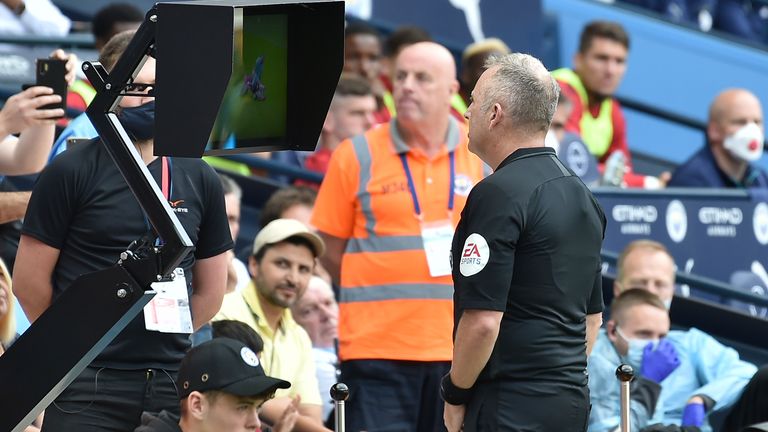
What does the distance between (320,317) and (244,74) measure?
3.78 meters

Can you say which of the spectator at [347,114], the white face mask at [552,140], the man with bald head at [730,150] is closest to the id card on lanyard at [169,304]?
the white face mask at [552,140]

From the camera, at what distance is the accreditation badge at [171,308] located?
16.7 ft

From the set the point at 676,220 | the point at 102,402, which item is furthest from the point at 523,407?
the point at 676,220

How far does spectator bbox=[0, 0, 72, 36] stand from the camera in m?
9.80

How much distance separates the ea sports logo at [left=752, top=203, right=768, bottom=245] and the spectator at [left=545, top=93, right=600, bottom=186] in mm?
1010

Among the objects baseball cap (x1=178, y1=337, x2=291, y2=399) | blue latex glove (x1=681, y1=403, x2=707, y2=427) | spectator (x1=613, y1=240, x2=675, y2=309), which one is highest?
baseball cap (x1=178, y1=337, x2=291, y2=399)

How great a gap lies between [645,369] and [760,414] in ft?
2.09

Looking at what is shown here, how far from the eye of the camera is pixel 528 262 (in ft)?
15.4

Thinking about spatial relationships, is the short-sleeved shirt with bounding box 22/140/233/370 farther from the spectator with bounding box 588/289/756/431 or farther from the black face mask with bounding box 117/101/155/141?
the spectator with bounding box 588/289/756/431

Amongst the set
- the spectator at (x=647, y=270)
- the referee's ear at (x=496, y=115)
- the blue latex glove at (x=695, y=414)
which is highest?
the referee's ear at (x=496, y=115)

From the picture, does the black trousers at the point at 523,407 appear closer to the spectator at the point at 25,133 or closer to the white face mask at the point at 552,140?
the spectator at the point at 25,133

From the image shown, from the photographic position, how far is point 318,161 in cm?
977

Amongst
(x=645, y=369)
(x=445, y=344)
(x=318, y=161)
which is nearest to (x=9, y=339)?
(x=445, y=344)

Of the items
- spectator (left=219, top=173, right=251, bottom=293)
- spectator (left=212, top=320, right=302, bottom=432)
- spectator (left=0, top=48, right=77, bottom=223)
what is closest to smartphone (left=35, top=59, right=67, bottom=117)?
spectator (left=0, top=48, right=77, bottom=223)
